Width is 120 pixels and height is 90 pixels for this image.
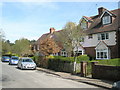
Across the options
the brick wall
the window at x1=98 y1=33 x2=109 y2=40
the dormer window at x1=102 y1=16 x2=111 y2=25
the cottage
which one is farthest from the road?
the dormer window at x1=102 y1=16 x2=111 y2=25

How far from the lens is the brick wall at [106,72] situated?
9.97 meters

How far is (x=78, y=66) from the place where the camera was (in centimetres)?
1522

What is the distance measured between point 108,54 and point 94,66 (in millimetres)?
16078

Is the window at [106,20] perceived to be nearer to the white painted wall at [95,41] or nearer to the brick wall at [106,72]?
the white painted wall at [95,41]

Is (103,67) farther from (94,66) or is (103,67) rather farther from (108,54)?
(108,54)

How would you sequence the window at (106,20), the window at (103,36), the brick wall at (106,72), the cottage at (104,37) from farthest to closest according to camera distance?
the window at (106,20)
the window at (103,36)
the cottage at (104,37)
the brick wall at (106,72)

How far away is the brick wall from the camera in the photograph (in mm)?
9969

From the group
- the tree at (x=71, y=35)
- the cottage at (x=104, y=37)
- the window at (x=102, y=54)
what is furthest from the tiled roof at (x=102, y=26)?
the tree at (x=71, y=35)

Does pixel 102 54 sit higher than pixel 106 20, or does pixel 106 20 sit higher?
pixel 106 20

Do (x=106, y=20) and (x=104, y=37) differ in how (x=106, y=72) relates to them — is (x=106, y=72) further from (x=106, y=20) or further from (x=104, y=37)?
(x=106, y=20)

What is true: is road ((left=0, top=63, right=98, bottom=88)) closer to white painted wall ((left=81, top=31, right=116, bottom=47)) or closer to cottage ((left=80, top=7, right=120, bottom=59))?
cottage ((left=80, top=7, right=120, bottom=59))

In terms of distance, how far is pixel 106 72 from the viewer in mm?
10781

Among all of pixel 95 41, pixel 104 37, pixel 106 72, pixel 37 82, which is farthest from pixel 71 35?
pixel 37 82

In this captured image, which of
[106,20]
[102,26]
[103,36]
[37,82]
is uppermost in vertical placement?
[106,20]
